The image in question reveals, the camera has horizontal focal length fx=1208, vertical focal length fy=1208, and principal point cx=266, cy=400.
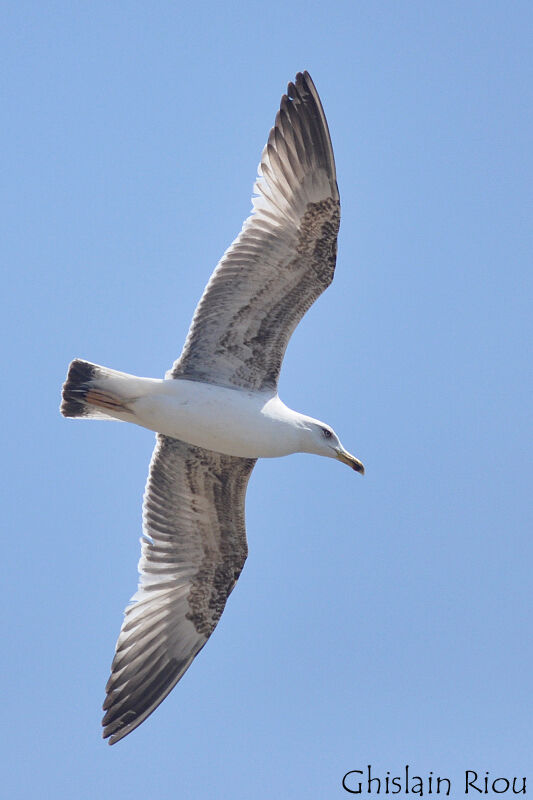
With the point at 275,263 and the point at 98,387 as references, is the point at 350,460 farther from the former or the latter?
the point at 98,387

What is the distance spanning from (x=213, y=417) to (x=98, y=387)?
38.2 inches

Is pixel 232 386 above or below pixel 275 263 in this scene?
below

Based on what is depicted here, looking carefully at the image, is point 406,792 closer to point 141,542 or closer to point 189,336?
point 141,542

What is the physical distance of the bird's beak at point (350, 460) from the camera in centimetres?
1059

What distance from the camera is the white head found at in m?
10.3

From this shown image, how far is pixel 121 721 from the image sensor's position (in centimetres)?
1037

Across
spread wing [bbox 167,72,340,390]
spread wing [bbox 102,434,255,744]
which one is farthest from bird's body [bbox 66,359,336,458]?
spread wing [bbox 102,434,255,744]

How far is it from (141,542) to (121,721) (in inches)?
66.4

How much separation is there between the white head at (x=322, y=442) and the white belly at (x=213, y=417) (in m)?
0.26

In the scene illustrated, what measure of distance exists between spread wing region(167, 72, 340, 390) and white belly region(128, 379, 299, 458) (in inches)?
8.8

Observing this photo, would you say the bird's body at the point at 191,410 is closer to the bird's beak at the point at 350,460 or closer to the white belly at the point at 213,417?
the white belly at the point at 213,417

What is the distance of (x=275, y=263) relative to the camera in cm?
1002

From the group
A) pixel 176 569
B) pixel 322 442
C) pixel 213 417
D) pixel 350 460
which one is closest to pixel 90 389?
pixel 213 417

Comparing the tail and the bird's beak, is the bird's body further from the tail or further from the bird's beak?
the bird's beak
